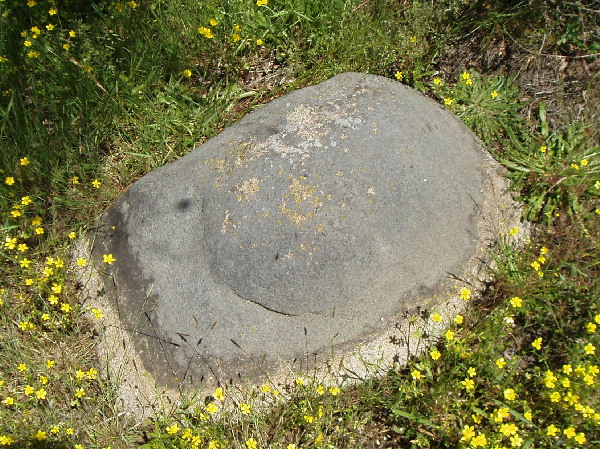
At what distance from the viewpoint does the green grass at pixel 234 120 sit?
8.81 ft

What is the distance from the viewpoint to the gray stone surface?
8.46 feet

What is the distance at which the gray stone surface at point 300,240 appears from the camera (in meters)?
2.58

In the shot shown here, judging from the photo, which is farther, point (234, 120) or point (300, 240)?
point (234, 120)

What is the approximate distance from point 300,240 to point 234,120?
55.2 inches

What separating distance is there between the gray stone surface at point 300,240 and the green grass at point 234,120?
23 centimetres

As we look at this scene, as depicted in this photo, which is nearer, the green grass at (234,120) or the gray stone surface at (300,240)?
the gray stone surface at (300,240)

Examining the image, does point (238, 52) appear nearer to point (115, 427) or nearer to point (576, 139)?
point (576, 139)

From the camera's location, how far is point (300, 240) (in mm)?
2561

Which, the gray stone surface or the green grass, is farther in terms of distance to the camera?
the green grass

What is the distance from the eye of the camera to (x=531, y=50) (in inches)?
137

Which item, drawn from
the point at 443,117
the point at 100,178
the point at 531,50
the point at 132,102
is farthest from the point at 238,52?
the point at 531,50

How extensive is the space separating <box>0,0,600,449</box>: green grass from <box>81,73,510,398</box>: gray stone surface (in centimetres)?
23

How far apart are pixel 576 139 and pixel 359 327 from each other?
1.89m

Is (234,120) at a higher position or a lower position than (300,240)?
higher
